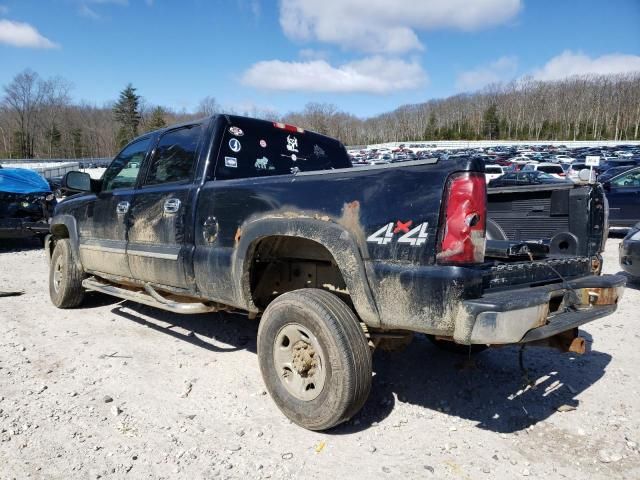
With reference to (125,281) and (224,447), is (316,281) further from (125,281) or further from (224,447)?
(125,281)

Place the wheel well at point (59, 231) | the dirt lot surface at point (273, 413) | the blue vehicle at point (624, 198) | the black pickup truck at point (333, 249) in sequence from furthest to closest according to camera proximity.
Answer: the blue vehicle at point (624, 198) → the wheel well at point (59, 231) → the dirt lot surface at point (273, 413) → the black pickup truck at point (333, 249)

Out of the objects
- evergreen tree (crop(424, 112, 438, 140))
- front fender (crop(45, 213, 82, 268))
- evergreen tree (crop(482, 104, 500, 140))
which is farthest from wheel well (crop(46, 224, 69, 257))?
evergreen tree (crop(424, 112, 438, 140))

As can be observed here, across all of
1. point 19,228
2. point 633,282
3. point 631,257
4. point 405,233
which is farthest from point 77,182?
point 633,282

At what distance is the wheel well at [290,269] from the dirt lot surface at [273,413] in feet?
2.26

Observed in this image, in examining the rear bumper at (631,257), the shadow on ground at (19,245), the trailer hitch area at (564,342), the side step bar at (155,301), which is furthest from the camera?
the shadow on ground at (19,245)

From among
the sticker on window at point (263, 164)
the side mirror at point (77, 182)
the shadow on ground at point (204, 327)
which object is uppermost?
the sticker on window at point (263, 164)

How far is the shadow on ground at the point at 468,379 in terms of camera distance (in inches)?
124

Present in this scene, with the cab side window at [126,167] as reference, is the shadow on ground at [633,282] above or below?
below

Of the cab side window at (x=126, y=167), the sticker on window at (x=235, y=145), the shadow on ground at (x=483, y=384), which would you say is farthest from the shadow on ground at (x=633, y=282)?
the cab side window at (x=126, y=167)

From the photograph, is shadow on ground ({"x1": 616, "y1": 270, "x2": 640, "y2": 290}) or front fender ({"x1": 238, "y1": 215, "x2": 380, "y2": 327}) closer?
front fender ({"x1": 238, "y1": 215, "x2": 380, "y2": 327})

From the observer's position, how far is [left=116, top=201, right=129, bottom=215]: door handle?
4.30 meters

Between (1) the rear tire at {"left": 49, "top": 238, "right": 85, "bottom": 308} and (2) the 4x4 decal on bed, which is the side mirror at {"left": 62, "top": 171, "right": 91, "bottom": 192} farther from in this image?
(2) the 4x4 decal on bed

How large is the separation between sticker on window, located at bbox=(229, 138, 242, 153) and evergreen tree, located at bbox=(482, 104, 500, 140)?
111 m

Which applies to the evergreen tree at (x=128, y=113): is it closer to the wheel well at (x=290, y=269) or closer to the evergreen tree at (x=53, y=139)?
the evergreen tree at (x=53, y=139)
